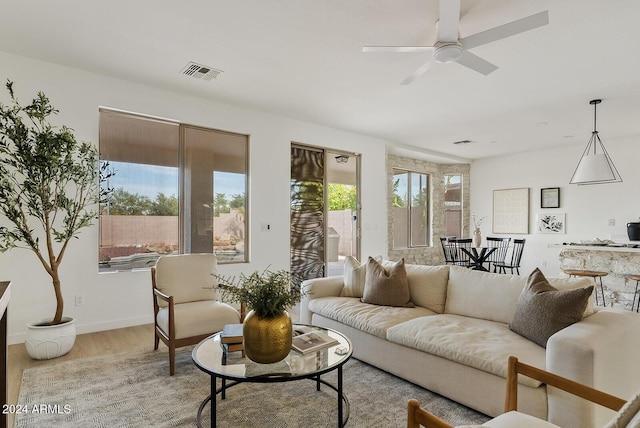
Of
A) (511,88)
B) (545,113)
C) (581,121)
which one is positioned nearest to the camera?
(511,88)

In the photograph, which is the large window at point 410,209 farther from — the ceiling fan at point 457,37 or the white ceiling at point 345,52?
the ceiling fan at point 457,37

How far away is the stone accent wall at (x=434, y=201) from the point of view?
7711mm

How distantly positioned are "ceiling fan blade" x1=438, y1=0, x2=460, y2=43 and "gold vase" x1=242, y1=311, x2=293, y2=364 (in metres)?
2.08

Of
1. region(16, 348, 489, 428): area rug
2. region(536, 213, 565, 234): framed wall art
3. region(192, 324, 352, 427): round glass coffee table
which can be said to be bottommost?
region(16, 348, 489, 428): area rug

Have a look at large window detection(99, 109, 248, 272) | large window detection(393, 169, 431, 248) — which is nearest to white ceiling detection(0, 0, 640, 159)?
large window detection(99, 109, 248, 272)

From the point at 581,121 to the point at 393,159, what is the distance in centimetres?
330

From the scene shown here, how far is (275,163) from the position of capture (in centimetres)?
513

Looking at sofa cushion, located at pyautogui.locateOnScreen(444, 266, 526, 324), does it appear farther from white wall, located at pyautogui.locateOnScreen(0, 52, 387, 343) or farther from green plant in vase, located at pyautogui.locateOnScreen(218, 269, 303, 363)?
white wall, located at pyautogui.locateOnScreen(0, 52, 387, 343)

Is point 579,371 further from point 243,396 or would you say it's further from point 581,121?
point 581,121

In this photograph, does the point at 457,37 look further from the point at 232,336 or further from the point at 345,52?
the point at 232,336

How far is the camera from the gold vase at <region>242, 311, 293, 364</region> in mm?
→ 1886

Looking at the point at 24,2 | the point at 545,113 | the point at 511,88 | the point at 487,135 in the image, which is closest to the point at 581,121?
the point at 545,113

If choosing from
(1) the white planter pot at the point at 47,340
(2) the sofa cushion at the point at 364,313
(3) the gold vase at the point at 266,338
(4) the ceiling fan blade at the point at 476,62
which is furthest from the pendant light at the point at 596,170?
(1) the white planter pot at the point at 47,340

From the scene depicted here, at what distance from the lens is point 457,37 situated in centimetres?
251
